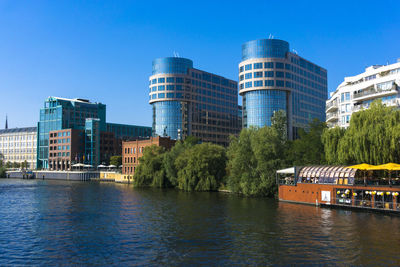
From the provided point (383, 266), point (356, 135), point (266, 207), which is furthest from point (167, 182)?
point (383, 266)

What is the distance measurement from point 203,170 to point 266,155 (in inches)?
960

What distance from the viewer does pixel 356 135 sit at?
219 ft

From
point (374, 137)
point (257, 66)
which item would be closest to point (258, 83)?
point (257, 66)

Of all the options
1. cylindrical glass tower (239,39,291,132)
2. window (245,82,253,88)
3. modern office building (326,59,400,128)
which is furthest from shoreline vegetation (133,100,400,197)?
window (245,82,253,88)

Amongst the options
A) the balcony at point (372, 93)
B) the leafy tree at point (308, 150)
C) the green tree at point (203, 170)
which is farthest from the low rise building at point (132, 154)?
the balcony at point (372, 93)

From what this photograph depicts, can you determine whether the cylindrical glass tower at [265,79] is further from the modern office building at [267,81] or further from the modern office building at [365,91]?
the modern office building at [365,91]

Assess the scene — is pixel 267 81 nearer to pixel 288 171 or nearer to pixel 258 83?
pixel 258 83

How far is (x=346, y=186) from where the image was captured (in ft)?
210

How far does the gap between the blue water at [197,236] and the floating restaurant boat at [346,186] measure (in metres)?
3.08

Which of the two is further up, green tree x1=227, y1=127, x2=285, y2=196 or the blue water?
green tree x1=227, y1=127, x2=285, y2=196

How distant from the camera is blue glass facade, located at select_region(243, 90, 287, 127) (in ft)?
586

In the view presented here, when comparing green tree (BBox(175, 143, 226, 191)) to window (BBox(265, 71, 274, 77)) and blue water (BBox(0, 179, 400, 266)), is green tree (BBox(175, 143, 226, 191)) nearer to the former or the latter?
blue water (BBox(0, 179, 400, 266))

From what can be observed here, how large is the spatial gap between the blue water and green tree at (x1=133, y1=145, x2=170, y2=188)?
5242 cm

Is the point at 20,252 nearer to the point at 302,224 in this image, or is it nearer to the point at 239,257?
the point at 239,257
